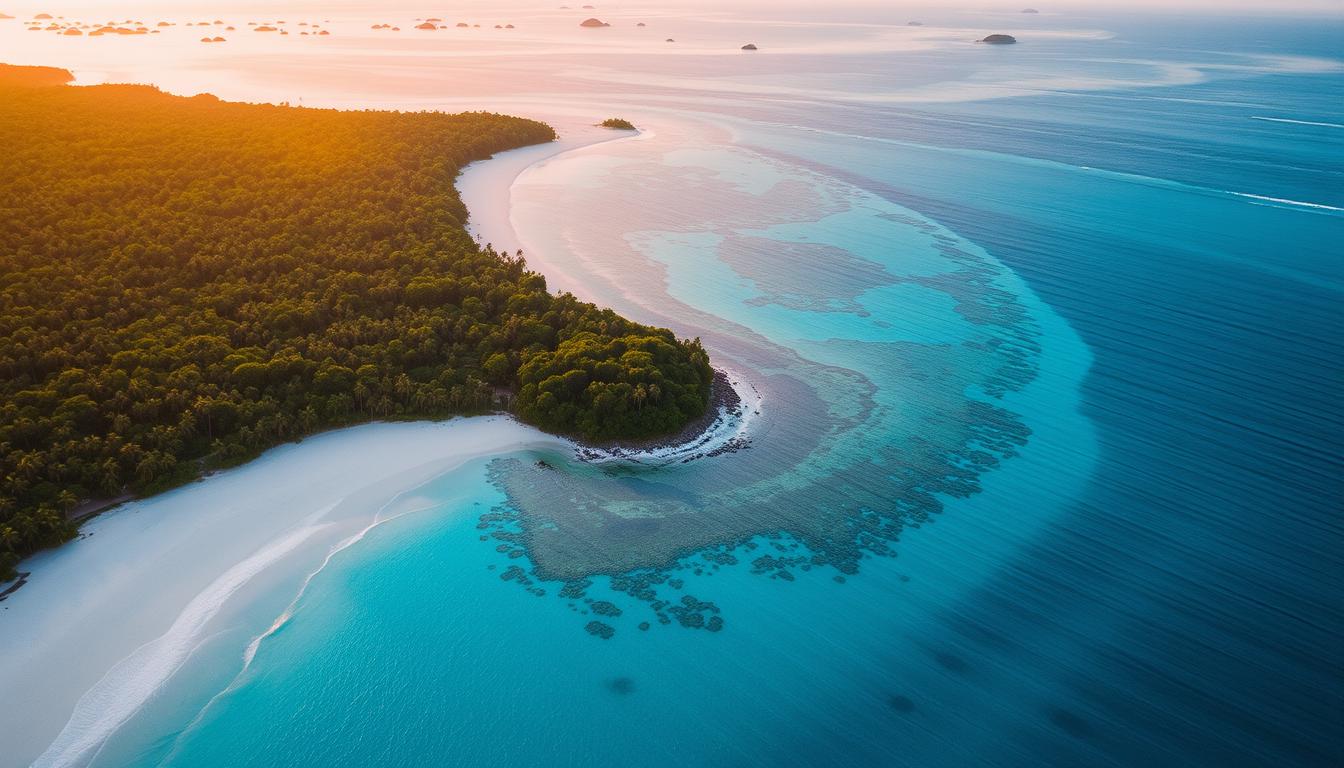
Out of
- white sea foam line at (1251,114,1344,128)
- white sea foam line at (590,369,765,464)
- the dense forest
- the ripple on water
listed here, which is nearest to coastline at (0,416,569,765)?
the dense forest

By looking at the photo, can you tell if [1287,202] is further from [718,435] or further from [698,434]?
[698,434]

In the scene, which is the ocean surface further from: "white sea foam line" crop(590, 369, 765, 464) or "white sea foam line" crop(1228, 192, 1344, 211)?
"white sea foam line" crop(1228, 192, 1344, 211)

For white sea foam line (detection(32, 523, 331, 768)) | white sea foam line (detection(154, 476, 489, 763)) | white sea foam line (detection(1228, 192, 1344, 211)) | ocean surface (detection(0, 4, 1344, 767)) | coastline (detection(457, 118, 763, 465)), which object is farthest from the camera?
white sea foam line (detection(1228, 192, 1344, 211))

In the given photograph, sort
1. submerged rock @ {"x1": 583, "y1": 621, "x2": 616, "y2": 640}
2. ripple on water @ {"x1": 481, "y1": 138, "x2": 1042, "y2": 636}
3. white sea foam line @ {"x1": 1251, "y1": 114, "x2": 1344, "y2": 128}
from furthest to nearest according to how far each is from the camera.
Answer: white sea foam line @ {"x1": 1251, "y1": 114, "x2": 1344, "y2": 128}
ripple on water @ {"x1": 481, "y1": 138, "x2": 1042, "y2": 636}
submerged rock @ {"x1": 583, "y1": 621, "x2": 616, "y2": 640}

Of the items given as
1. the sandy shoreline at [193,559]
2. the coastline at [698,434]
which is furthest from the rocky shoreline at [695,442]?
the sandy shoreline at [193,559]

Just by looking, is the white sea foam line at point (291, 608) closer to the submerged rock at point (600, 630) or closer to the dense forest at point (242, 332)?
the dense forest at point (242, 332)

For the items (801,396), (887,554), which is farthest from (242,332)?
(887,554)

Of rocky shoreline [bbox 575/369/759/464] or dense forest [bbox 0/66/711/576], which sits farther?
rocky shoreline [bbox 575/369/759/464]
